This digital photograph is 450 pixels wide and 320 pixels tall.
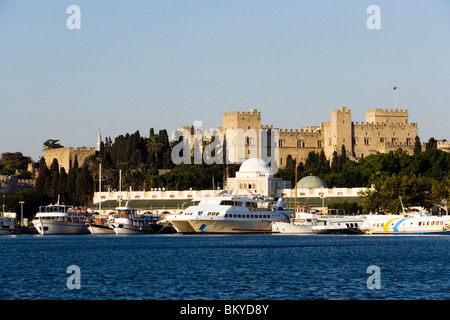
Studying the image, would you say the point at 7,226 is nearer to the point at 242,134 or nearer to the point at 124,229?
the point at 124,229

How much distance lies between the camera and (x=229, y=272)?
4959 cm

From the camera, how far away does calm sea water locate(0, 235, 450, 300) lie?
1594 inches

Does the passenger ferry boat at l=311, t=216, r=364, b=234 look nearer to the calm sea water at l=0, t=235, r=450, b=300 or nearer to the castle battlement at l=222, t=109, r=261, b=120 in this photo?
the calm sea water at l=0, t=235, r=450, b=300

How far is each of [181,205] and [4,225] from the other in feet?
96.1

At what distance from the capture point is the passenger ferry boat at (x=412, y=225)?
307 feet

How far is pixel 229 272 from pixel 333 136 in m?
122

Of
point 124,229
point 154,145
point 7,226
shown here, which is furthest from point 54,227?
point 154,145

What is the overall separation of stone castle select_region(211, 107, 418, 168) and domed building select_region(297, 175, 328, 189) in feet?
78.3

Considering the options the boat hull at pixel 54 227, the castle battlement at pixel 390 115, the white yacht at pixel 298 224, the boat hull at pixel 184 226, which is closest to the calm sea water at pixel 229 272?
the boat hull at pixel 184 226

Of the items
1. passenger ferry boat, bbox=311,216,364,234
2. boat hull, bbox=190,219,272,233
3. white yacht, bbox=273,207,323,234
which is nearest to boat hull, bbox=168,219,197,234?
boat hull, bbox=190,219,272,233
